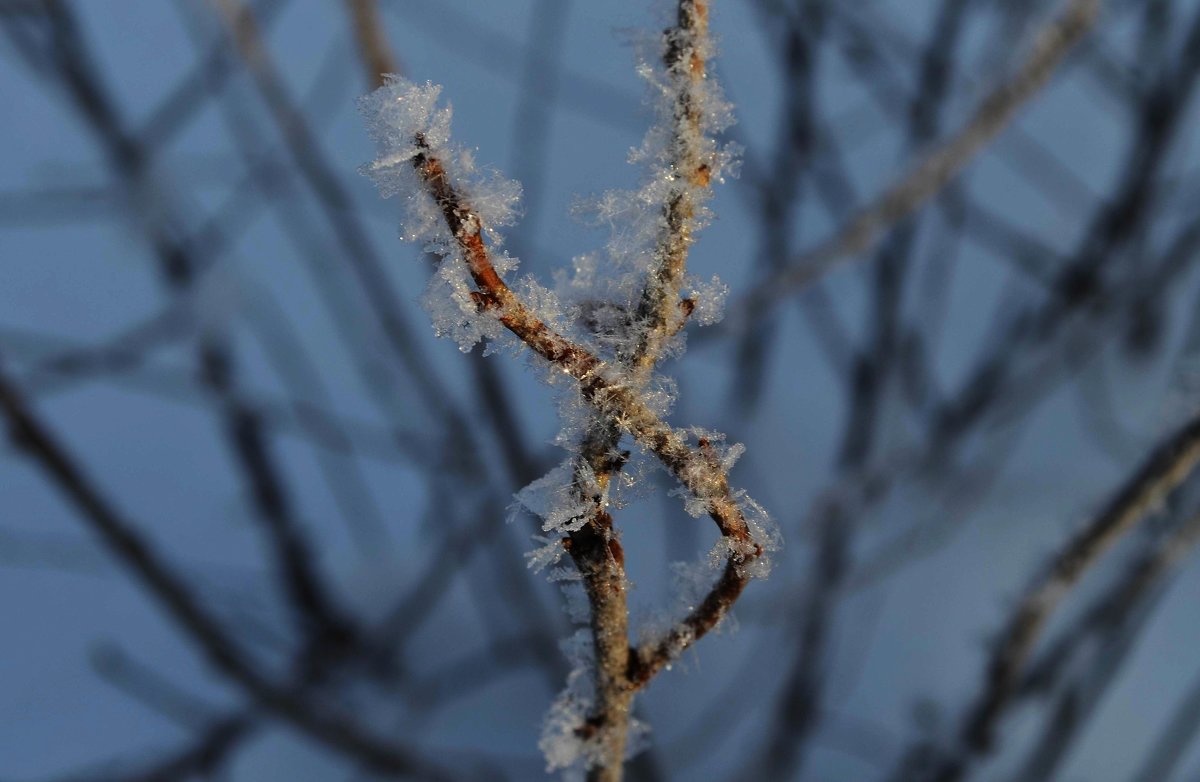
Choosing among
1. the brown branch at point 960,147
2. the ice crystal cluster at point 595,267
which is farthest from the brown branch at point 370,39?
the ice crystal cluster at point 595,267

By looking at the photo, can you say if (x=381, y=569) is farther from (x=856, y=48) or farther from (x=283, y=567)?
(x=856, y=48)

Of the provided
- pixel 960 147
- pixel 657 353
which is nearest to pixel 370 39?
pixel 960 147

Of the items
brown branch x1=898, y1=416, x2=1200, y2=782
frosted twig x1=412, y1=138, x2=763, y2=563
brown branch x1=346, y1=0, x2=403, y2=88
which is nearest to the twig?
brown branch x1=346, y1=0, x2=403, y2=88

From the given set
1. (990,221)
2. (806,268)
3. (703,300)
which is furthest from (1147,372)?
(703,300)

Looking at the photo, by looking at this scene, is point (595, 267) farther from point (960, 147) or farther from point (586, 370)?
point (960, 147)

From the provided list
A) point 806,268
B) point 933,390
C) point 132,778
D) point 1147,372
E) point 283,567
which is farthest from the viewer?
point 1147,372
